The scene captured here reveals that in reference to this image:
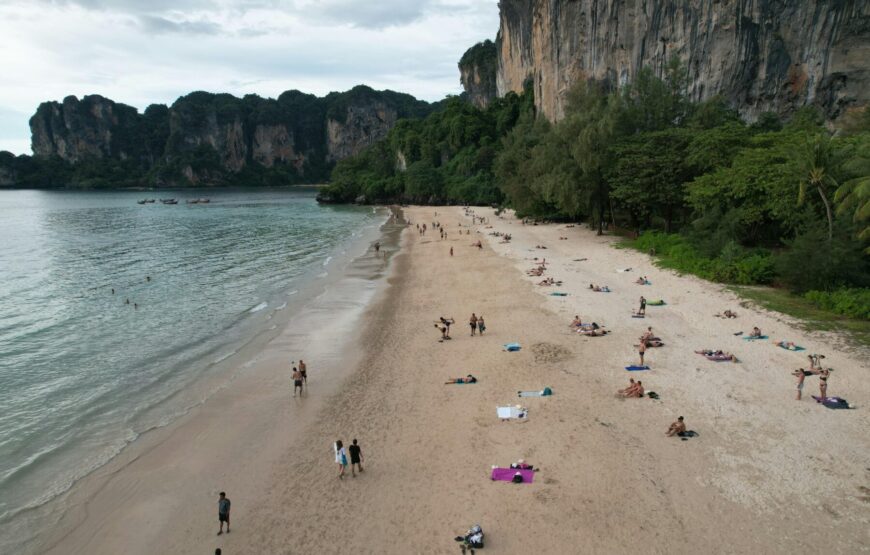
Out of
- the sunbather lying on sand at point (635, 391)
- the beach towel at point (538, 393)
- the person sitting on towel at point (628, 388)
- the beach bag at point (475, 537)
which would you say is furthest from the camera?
the beach towel at point (538, 393)

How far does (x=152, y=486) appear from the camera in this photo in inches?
507

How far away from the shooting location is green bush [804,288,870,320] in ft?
70.2

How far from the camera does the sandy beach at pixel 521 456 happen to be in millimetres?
10500

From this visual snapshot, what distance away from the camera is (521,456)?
13.0m

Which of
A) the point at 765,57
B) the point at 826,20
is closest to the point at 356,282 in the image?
the point at 765,57

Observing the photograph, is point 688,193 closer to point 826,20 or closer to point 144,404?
point 826,20

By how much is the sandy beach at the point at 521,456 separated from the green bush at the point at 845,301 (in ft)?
8.82

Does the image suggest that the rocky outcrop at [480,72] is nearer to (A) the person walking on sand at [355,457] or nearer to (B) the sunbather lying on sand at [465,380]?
(B) the sunbather lying on sand at [465,380]

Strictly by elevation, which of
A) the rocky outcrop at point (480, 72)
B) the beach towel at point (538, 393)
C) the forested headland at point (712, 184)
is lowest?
the beach towel at point (538, 393)

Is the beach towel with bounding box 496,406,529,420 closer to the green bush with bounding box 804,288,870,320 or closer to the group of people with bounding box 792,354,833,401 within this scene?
the group of people with bounding box 792,354,833,401

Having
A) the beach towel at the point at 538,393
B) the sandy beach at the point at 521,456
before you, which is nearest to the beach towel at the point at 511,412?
the sandy beach at the point at 521,456

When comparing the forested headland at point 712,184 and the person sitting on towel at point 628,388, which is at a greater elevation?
the forested headland at point 712,184

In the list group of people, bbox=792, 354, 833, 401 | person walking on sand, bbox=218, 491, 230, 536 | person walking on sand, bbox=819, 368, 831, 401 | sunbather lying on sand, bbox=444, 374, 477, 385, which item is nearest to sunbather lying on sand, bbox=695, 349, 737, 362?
group of people, bbox=792, 354, 833, 401

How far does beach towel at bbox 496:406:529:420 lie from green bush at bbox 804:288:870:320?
644 inches
